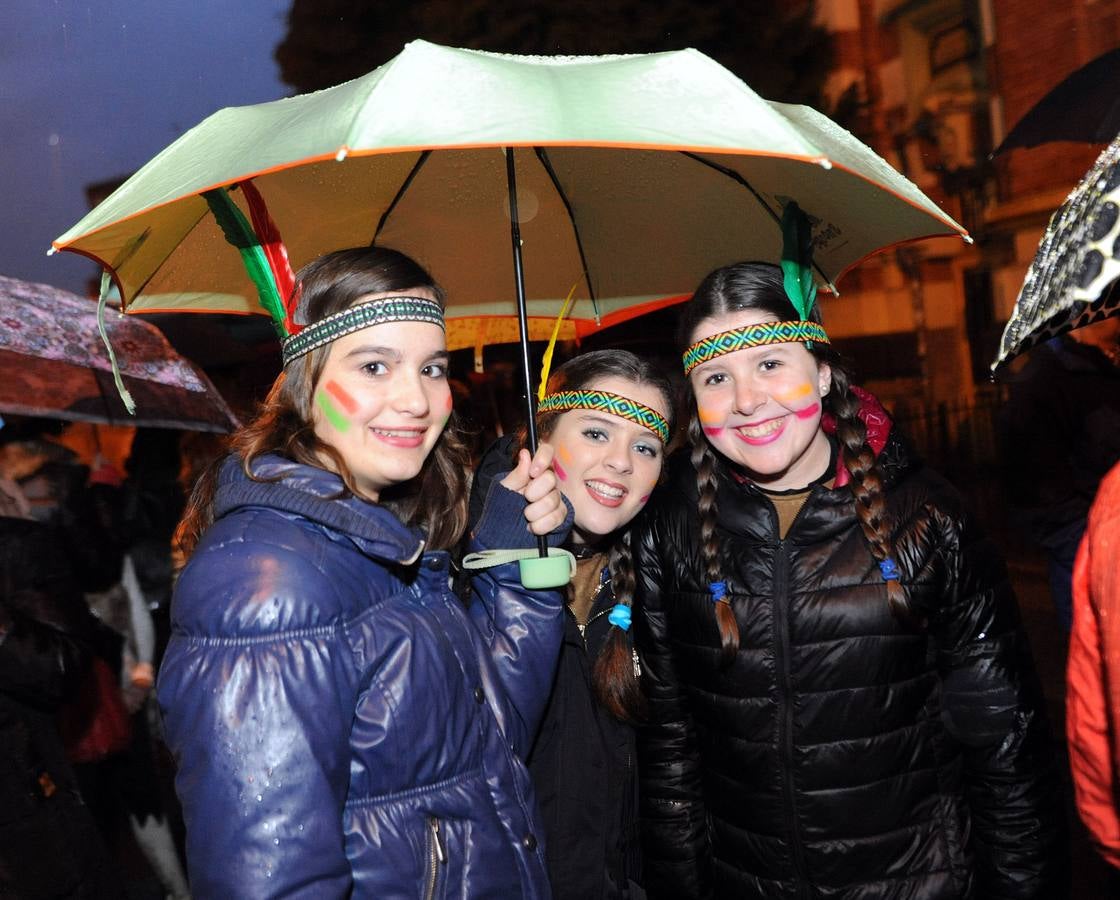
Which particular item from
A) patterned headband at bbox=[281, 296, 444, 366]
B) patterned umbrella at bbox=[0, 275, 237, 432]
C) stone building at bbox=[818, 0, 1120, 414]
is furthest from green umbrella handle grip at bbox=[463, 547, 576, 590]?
stone building at bbox=[818, 0, 1120, 414]

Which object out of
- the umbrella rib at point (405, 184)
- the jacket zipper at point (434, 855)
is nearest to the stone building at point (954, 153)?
the umbrella rib at point (405, 184)

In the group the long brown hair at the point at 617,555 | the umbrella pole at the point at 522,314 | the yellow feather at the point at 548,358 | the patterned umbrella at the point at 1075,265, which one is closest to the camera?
the patterned umbrella at the point at 1075,265

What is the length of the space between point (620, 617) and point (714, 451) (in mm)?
590

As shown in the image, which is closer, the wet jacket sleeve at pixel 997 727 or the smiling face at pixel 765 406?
the wet jacket sleeve at pixel 997 727

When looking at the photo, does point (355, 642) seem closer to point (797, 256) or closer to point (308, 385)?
point (308, 385)

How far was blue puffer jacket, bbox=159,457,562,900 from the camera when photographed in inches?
66.8

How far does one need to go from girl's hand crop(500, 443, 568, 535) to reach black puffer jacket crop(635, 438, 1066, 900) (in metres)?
0.57

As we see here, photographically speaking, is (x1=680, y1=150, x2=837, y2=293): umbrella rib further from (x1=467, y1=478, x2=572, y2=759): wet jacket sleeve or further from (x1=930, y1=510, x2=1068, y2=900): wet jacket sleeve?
(x1=467, y1=478, x2=572, y2=759): wet jacket sleeve

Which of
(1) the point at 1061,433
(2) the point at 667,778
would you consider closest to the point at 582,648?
(2) the point at 667,778

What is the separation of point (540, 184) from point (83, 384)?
2.33 m

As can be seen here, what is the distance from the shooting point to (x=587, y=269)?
136 inches

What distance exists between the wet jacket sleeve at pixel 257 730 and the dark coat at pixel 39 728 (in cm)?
197

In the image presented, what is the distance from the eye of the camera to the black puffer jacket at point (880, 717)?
2639mm

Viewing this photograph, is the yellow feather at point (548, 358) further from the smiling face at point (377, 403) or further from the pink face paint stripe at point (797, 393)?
the smiling face at point (377, 403)
